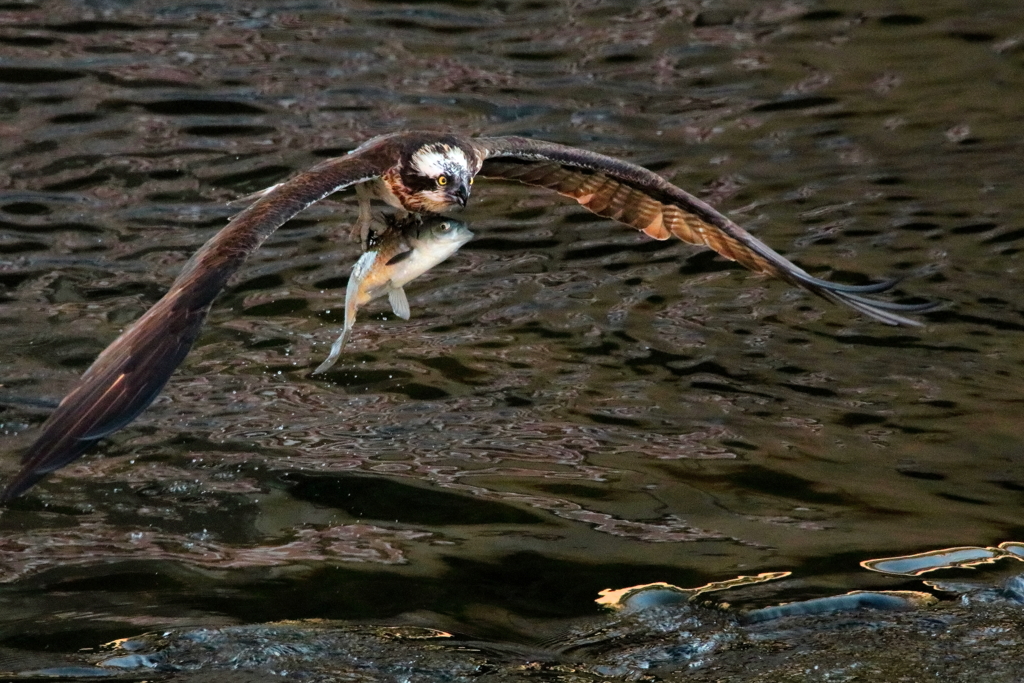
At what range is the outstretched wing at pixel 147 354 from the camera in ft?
13.9

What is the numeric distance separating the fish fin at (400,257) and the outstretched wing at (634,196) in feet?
3.17

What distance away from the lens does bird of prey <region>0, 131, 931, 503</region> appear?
4352 millimetres

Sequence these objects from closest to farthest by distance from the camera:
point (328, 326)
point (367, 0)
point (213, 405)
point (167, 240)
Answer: point (213, 405), point (328, 326), point (167, 240), point (367, 0)

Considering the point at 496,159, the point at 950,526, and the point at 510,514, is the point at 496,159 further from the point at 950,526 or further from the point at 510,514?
the point at 950,526

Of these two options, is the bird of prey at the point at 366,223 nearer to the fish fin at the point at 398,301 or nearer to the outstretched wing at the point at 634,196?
the outstretched wing at the point at 634,196

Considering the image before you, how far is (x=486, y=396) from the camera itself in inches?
309

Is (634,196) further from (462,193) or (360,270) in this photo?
(360,270)

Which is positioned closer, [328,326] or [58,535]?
[58,535]

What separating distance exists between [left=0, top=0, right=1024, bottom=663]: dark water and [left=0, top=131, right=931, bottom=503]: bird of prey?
1193 millimetres

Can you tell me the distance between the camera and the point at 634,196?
6906 millimetres

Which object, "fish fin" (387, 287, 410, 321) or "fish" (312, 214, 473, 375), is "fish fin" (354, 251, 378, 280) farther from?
"fish fin" (387, 287, 410, 321)

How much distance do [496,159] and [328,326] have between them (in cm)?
208

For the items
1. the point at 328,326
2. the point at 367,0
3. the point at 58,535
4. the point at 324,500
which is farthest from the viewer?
the point at 367,0

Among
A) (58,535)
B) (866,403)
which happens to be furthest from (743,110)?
(58,535)
